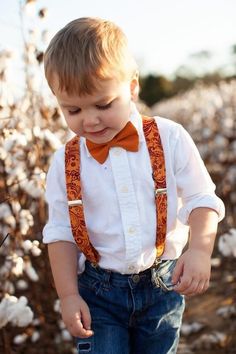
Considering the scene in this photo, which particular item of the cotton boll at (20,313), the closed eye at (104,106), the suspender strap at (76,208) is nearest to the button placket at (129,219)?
the suspender strap at (76,208)

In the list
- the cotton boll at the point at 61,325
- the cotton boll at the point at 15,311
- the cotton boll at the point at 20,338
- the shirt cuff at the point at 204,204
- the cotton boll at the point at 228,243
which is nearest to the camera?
the shirt cuff at the point at 204,204

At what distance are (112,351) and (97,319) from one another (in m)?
0.10

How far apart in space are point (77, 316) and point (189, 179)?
18.5 inches

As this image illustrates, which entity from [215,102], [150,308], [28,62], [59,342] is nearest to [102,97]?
[150,308]

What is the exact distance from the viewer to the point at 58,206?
Answer: 1.85 metres

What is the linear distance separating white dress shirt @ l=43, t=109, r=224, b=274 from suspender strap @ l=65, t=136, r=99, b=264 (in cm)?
2

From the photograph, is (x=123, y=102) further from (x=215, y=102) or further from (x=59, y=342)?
(x=215, y=102)

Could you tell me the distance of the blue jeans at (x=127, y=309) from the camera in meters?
1.80

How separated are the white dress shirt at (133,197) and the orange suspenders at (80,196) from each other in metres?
0.02

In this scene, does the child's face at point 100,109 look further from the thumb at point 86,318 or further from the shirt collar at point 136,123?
the thumb at point 86,318

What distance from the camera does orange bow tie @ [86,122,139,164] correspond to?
70.8 inches

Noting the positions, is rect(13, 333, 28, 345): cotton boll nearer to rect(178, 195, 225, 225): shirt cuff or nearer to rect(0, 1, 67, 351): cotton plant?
rect(0, 1, 67, 351): cotton plant

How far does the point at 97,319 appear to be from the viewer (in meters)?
1.83

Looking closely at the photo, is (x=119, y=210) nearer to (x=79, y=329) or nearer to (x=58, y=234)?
(x=58, y=234)
